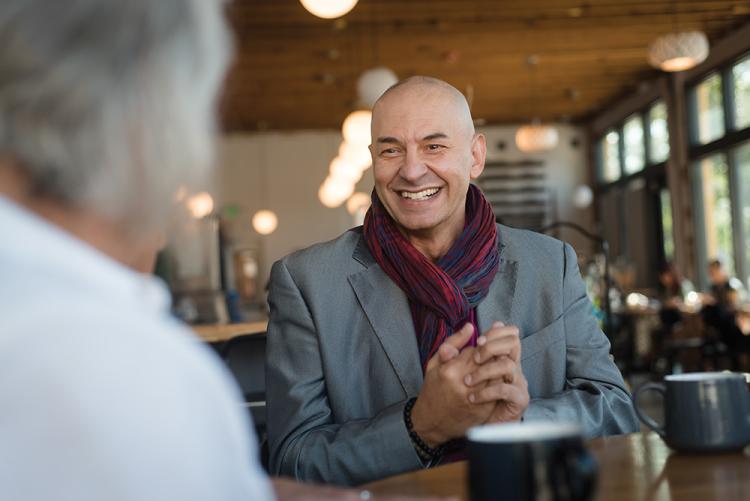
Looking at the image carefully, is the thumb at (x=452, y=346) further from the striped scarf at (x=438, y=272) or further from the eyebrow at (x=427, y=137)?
the eyebrow at (x=427, y=137)

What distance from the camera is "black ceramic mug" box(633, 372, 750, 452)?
1.09 m

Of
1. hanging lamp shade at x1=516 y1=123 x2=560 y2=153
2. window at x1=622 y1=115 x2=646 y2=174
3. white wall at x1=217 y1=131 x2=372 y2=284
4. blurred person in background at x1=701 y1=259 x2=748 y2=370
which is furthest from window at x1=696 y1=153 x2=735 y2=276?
white wall at x1=217 y1=131 x2=372 y2=284

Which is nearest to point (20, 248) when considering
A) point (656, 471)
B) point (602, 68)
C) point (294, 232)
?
point (656, 471)

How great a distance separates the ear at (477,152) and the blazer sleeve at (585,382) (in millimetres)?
315

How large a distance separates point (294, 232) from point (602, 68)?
7.23 metres

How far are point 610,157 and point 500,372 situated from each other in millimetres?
16256

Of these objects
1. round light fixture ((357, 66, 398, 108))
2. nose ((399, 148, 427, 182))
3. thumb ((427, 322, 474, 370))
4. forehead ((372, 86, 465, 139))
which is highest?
round light fixture ((357, 66, 398, 108))

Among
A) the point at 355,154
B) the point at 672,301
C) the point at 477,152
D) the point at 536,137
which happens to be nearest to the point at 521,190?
the point at 536,137

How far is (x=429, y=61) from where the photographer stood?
1152 cm

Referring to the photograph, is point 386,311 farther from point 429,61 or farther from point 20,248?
point 429,61

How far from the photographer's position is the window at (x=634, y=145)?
49.4 ft

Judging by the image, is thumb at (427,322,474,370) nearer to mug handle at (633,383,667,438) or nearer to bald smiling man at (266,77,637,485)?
bald smiling man at (266,77,637,485)

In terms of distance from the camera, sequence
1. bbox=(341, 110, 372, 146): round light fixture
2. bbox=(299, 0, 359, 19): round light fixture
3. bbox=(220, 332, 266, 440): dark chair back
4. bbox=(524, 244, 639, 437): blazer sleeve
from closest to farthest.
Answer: bbox=(524, 244, 639, 437): blazer sleeve < bbox=(220, 332, 266, 440): dark chair back < bbox=(299, 0, 359, 19): round light fixture < bbox=(341, 110, 372, 146): round light fixture

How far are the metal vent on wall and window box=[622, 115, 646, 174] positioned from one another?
7.30ft
